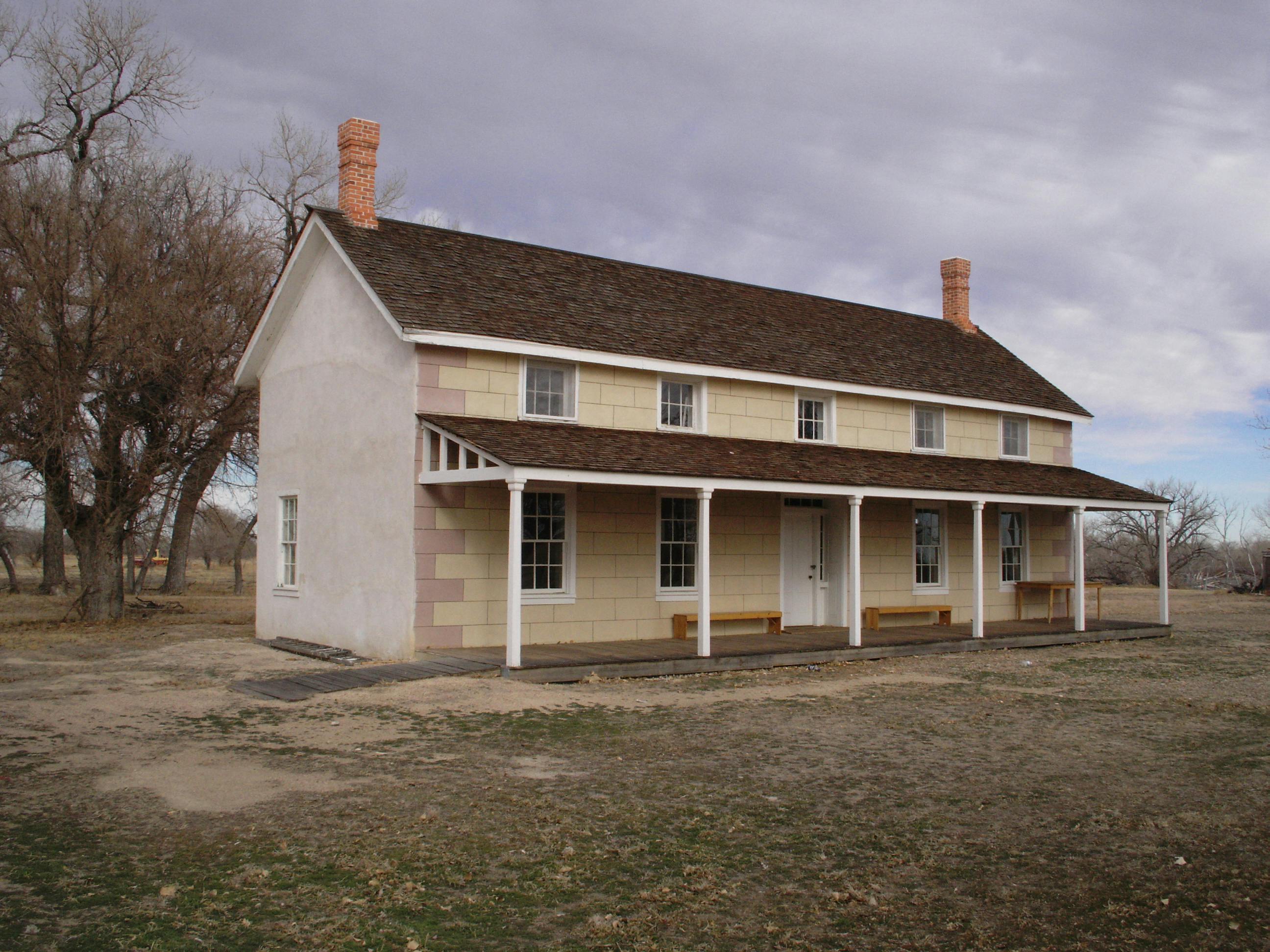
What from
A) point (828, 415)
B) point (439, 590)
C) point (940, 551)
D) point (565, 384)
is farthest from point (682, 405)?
point (940, 551)

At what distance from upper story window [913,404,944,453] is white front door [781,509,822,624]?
125 inches

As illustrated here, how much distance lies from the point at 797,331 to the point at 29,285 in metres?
13.5

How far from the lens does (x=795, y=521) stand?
17875 millimetres

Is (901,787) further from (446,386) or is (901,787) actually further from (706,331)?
(706,331)

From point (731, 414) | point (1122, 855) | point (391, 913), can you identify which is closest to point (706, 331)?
point (731, 414)

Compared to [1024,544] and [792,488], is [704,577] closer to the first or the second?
[792,488]

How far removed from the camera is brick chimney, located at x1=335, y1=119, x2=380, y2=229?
639 inches

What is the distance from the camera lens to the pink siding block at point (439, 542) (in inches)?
539

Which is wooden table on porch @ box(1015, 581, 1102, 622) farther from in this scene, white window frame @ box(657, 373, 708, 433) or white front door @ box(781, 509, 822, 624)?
white window frame @ box(657, 373, 708, 433)

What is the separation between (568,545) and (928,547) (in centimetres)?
790

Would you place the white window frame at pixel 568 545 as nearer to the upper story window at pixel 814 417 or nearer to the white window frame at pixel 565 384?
the white window frame at pixel 565 384

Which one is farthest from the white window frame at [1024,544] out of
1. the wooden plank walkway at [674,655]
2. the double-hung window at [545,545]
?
the double-hung window at [545,545]

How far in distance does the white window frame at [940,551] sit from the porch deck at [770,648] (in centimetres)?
68

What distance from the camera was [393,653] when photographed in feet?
45.9
